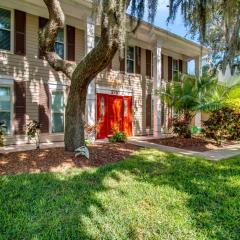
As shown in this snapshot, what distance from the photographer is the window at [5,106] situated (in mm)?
10727

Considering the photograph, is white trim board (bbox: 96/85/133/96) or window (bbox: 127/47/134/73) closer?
white trim board (bbox: 96/85/133/96)

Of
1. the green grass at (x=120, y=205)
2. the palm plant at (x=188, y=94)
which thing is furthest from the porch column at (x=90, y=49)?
the green grass at (x=120, y=205)

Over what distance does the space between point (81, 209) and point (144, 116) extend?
479 inches

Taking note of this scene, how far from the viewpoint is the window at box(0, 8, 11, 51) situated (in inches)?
421

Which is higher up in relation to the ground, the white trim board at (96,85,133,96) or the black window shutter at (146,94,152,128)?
the white trim board at (96,85,133,96)

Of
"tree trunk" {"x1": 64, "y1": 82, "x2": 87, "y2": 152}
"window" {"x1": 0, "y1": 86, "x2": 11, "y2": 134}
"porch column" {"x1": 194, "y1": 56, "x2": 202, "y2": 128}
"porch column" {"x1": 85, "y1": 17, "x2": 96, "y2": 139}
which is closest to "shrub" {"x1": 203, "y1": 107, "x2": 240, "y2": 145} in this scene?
"porch column" {"x1": 85, "y1": 17, "x2": 96, "y2": 139}

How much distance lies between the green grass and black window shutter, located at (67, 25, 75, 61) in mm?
7008

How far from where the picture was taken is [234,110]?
42.3 ft

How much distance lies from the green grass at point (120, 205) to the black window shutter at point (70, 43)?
7.01m

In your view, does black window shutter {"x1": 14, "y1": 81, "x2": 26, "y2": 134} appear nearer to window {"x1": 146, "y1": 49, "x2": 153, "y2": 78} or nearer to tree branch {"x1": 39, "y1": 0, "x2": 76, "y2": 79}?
tree branch {"x1": 39, "y1": 0, "x2": 76, "y2": 79}

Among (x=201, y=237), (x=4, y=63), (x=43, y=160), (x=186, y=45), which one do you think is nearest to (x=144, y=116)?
(x=186, y=45)

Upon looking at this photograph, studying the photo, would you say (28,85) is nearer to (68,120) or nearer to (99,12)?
(68,120)

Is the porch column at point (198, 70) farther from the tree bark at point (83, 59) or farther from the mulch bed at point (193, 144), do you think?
the tree bark at point (83, 59)

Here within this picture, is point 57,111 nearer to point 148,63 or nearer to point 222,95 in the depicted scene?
point 148,63
